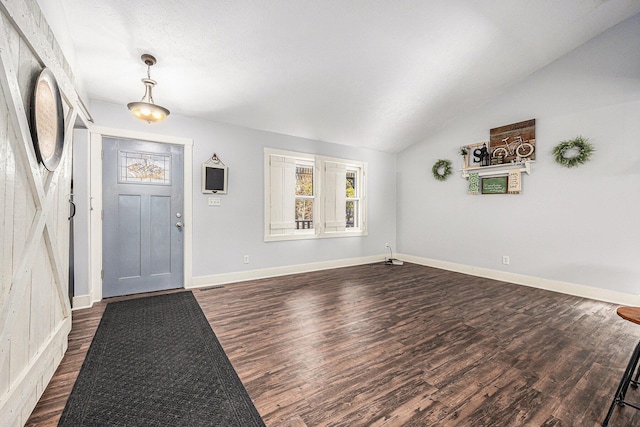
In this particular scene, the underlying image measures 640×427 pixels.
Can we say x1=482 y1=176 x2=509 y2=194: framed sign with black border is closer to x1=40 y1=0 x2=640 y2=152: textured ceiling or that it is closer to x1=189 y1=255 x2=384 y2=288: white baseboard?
x1=40 y1=0 x2=640 y2=152: textured ceiling

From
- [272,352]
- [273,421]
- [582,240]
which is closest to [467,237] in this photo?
[582,240]

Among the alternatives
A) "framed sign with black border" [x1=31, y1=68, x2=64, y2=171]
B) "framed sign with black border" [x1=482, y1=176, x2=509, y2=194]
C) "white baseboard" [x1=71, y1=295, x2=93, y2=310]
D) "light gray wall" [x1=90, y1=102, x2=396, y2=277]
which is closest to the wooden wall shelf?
"framed sign with black border" [x1=482, y1=176, x2=509, y2=194]

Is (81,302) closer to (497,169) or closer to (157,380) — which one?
(157,380)

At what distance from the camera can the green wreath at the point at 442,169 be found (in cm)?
517

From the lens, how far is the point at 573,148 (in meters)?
3.73

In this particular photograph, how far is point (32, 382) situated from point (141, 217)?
7.98 ft

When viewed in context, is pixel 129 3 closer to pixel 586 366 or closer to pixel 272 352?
pixel 272 352

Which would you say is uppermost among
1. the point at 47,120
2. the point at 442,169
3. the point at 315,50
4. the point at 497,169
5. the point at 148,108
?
the point at 315,50

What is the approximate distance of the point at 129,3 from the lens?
2182mm

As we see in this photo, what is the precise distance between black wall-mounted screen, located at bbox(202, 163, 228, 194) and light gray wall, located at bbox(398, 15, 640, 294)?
408 centimetres

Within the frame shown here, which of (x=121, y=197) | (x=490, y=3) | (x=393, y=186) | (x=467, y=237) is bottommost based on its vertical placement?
(x=467, y=237)

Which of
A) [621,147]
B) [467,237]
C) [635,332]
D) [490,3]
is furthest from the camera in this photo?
[467,237]

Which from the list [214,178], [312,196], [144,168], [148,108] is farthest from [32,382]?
[312,196]

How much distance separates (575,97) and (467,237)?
2.50m
